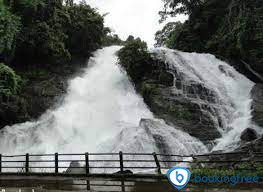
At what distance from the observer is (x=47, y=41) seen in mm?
25656

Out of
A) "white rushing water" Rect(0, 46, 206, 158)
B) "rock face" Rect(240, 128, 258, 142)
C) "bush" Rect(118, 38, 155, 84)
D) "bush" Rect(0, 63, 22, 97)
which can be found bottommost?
"rock face" Rect(240, 128, 258, 142)

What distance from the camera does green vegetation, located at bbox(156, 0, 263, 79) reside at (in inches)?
895

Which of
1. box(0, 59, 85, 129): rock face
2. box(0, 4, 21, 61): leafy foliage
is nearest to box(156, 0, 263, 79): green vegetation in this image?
box(0, 59, 85, 129): rock face

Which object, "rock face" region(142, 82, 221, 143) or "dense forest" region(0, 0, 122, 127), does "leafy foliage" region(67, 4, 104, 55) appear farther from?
"rock face" region(142, 82, 221, 143)

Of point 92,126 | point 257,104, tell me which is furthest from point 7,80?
point 257,104

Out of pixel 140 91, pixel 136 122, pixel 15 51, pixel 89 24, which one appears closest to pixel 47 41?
pixel 15 51

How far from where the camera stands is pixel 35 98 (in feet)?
76.1

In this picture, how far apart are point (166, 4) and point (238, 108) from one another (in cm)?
2161

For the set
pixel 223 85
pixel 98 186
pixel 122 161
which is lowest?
pixel 98 186

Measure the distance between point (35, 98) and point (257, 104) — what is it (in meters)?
18.0

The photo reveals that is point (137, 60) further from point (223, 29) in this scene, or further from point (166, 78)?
point (223, 29)

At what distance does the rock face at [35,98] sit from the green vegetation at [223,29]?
16293 millimetres

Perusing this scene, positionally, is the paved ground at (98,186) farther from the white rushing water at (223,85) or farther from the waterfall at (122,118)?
the white rushing water at (223,85)

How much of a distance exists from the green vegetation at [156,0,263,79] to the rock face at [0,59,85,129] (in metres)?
16.3
